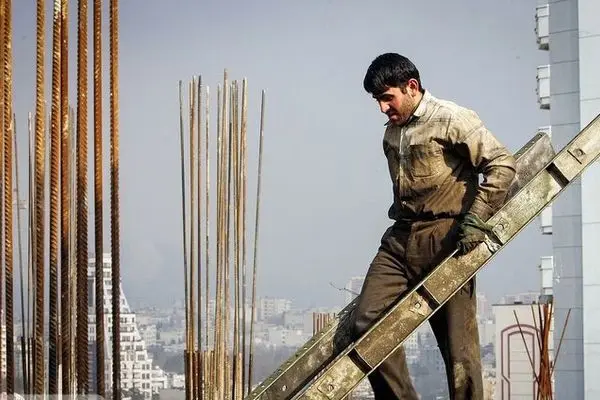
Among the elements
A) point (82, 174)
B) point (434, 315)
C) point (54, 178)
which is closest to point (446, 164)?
point (434, 315)

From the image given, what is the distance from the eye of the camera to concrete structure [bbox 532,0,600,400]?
15367 mm

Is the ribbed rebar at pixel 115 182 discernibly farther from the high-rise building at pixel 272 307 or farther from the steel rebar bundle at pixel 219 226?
the high-rise building at pixel 272 307

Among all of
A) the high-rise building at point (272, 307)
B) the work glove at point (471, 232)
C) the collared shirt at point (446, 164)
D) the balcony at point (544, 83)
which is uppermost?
the balcony at point (544, 83)

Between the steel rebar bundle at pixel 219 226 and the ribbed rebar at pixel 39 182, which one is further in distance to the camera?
the steel rebar bundle at pixel 219 226

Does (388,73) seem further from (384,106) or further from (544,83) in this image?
(544,83)

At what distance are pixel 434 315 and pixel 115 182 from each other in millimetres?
2424

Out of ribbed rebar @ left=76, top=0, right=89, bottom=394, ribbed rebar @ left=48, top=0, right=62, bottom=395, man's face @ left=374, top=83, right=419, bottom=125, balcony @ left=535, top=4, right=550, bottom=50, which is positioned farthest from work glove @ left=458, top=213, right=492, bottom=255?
balcony @ left=535, top=4, right=550, bottom=50

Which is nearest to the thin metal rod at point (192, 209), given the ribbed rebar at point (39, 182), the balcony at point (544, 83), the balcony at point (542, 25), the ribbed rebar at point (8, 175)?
the ribbed rebar at point (8, 175)

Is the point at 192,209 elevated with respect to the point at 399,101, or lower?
lower

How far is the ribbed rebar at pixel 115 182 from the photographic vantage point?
4949 mm

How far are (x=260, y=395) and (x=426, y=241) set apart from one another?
523 millimetres

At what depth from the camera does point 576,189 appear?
15.9 meters

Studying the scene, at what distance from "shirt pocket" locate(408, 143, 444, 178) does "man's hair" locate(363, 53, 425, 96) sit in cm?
14

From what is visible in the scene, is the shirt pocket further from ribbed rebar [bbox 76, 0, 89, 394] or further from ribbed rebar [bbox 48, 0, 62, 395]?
ribbed rebar [bbox 76, 0, 89, 394]
